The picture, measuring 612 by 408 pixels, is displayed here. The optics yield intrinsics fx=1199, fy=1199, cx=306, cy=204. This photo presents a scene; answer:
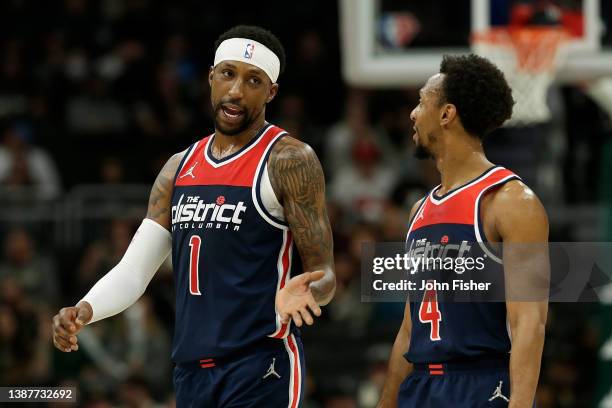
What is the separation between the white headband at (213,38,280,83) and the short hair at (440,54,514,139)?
0.87m

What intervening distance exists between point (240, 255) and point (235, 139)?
0.57 metres

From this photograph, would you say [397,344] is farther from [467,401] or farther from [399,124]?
[399,124]

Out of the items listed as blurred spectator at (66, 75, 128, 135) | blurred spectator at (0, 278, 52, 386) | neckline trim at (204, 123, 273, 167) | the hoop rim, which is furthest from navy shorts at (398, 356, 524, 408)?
blurred spectator at (66, 75, 128, 135)

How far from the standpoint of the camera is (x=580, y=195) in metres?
13.7

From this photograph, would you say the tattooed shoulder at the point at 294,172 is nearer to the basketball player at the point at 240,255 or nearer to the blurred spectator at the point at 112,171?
the basketball player at the point at 240,255

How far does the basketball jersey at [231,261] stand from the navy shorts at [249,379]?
0.06 m

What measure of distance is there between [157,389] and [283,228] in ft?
17.4

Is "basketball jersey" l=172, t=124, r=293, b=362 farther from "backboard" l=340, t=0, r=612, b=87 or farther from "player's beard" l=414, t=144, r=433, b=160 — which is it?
"backboard" l=340, t=0, r=612, b=87

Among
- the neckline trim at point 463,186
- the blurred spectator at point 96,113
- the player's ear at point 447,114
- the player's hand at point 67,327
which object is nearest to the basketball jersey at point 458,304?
the neckline trim at point 463,186

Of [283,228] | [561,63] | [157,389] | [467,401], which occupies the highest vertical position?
[561,63]

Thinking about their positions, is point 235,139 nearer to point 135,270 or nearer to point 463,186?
point 135,270

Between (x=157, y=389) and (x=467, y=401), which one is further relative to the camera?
(x=157, y=389)

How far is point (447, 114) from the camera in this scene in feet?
17.2

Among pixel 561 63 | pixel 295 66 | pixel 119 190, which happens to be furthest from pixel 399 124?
pixel 561 63
